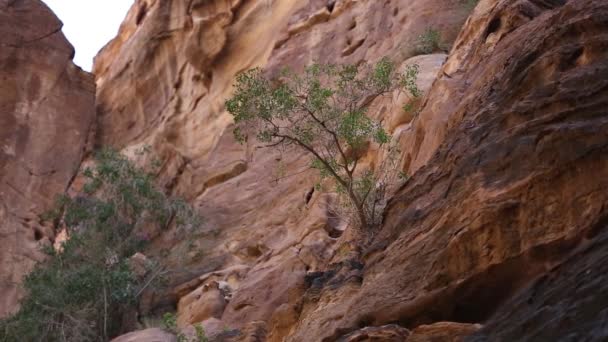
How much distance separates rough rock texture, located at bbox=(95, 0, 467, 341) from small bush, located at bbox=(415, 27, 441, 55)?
13.3 inches

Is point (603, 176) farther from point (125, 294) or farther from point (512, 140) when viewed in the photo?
point (125, 294)

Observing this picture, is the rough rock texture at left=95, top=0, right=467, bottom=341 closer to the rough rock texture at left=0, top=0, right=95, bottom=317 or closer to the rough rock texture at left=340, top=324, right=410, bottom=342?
the rough rock texture at left=0, top=0, right=95, bottom=317

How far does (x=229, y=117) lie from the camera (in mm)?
31812

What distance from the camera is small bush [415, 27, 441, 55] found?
21.4m

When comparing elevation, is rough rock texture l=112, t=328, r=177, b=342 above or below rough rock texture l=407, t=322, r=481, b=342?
above

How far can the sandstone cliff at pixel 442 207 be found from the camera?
292 inches

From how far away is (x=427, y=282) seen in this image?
8.49 metres

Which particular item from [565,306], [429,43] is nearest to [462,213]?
[565,306]

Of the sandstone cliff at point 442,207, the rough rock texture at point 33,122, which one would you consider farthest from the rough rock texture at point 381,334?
the rough rock texture at point 33,122

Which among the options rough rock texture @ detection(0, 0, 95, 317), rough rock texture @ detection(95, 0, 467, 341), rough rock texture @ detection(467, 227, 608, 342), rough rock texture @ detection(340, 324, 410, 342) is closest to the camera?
rough rock texture @ detection(467, 227, 608, 342)

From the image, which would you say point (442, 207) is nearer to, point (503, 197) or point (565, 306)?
point (503, 197)

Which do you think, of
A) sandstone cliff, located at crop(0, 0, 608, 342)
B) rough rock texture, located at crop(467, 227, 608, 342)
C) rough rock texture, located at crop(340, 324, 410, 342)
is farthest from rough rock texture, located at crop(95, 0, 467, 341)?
rough rock texture, located at crop(467, 227, 608, 342)

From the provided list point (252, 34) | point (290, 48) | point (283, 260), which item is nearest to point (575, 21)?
point (283, 260)

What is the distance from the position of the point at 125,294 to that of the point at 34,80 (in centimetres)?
1679
